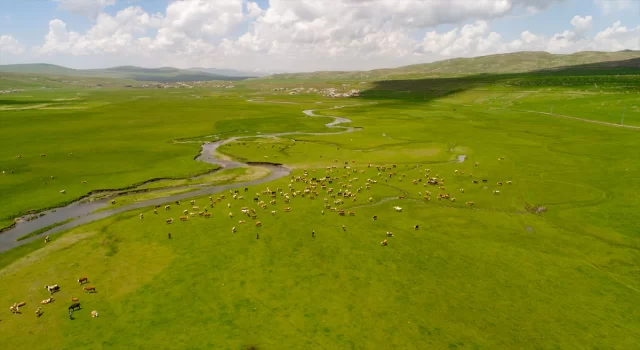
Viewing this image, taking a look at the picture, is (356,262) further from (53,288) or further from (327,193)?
(53,288)

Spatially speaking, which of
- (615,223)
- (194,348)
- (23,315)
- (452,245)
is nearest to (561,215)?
(615,223)

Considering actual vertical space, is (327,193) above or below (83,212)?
above

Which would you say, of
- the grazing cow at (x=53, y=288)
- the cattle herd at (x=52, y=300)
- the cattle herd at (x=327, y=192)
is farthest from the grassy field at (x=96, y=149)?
the cattle herd at (x=52, y=300)

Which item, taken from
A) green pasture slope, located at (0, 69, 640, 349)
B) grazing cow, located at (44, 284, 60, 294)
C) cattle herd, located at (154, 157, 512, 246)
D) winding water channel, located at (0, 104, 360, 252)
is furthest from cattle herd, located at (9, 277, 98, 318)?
cattle herd, located at (154, 157, 512, 246)

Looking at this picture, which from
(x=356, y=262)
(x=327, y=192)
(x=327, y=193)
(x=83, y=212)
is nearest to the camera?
(x=356, y=262)

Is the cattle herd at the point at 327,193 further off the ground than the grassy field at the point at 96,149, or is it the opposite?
the grassy field at the point at 96,149

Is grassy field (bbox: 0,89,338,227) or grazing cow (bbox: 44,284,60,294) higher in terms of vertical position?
grassy field (bbox: 0,89,338,227)

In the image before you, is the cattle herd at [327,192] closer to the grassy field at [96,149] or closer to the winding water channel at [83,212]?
the winding water channel at [83,212]

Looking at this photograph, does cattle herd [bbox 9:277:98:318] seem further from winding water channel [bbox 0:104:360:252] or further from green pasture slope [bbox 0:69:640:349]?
winding water channel [bbox 0:104:360:252]

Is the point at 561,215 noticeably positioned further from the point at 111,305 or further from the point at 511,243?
the point at 111,305

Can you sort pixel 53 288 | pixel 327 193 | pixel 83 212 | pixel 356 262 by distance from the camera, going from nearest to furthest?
pixel 53 288 → pixel 356 262 → pixel 83 212 → pixel 327 193

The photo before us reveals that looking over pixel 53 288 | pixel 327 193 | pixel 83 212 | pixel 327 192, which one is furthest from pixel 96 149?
pixel 53 288
